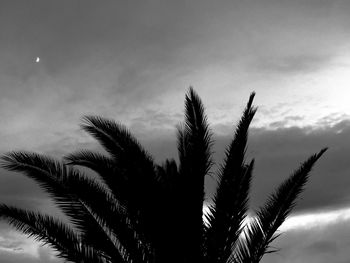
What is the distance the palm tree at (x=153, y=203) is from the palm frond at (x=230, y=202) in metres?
0.02

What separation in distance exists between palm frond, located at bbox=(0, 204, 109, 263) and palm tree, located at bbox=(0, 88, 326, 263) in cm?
2

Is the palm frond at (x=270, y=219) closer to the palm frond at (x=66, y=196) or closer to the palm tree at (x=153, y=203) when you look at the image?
the palm tree at (x=153, y=203)

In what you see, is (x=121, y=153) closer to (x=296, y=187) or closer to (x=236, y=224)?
(x=236, y=224)

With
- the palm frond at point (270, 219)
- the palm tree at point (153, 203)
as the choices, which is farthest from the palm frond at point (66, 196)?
the palm frond at point (270, 219)

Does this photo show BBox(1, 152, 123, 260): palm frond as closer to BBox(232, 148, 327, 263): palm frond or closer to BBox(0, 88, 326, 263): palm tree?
BBox(0, 88, 326, 263): palm tree

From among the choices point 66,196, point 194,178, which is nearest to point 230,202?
point 194,178

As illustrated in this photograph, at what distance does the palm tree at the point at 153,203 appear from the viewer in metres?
10.9

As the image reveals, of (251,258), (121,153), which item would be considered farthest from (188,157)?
(251,258)

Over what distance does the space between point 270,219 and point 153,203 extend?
8.28 ft

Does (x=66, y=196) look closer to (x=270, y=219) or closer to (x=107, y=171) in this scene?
(x=107, y=171)

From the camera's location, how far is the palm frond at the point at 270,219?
11.5 meters

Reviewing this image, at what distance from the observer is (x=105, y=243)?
11680 millimetres

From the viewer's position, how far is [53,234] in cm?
1173

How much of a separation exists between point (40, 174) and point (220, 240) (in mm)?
3842
